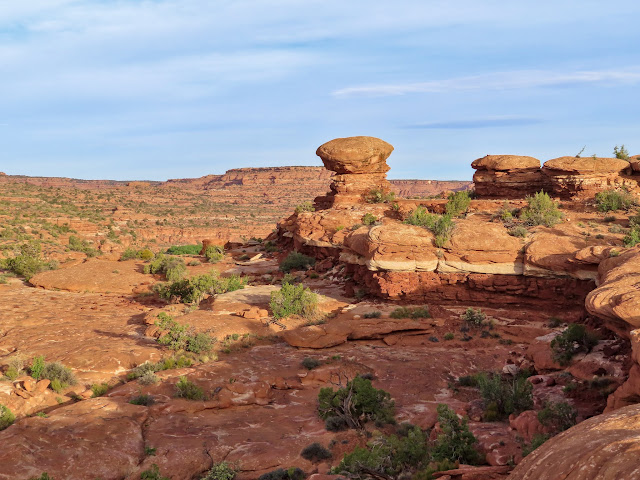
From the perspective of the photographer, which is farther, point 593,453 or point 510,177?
point 510,177

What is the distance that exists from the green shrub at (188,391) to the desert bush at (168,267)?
14.2 m

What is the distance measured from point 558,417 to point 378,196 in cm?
2222

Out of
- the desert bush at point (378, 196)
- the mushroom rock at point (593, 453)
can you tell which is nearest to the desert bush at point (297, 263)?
the desert bush at point (378, 196)

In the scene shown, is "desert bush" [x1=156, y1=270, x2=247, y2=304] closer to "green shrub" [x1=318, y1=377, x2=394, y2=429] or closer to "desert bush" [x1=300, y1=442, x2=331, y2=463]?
"green shrub" [x1=318, y1=377, x2=394, y2=429]

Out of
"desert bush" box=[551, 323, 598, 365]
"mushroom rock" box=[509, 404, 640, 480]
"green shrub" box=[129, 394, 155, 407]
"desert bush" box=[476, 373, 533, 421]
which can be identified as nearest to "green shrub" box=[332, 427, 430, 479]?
"desert bush" box=[476, 373, 533, 421]

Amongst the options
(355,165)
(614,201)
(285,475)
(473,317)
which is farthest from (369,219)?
(285,475)

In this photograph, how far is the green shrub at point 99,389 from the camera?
1078 cm

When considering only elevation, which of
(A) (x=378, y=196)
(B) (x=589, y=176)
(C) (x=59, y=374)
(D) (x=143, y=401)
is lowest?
(D) (x=143, y=401)

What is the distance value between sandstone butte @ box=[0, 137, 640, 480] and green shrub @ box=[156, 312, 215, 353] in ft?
0.98

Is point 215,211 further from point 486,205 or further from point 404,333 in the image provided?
point 404,333

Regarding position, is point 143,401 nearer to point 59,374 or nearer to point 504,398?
point 59,374

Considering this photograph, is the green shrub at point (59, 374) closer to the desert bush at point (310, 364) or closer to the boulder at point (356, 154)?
the desert bush at point (310, 364)

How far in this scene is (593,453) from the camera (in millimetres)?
3785

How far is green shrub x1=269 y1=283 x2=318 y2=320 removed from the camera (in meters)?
15.7
